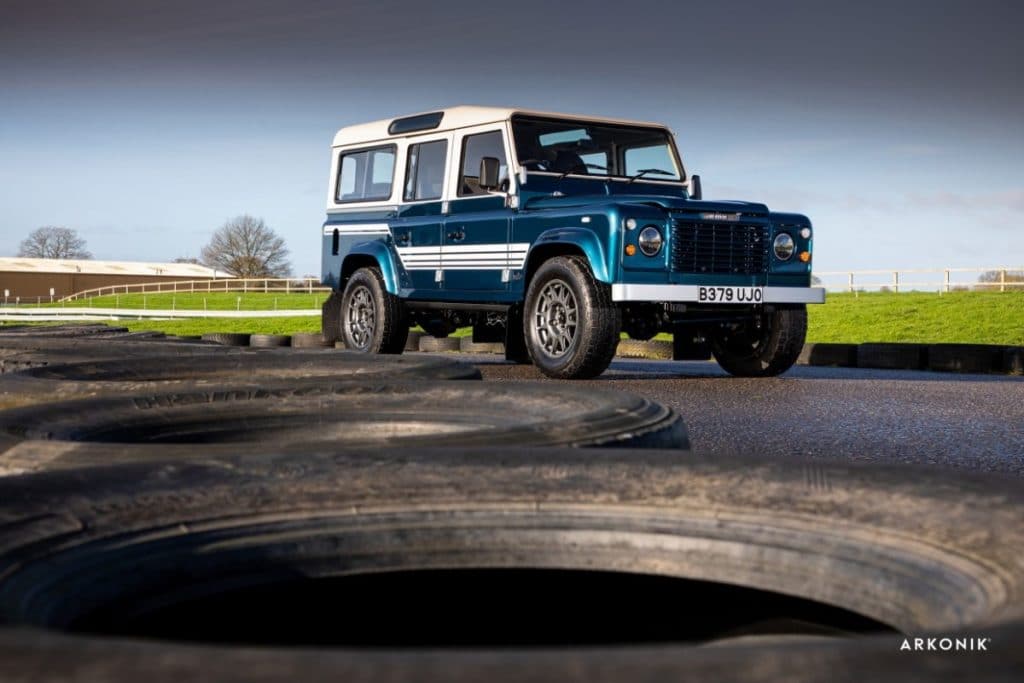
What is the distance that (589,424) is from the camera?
8.09ft

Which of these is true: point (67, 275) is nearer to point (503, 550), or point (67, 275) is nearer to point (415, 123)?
point (415, 123)

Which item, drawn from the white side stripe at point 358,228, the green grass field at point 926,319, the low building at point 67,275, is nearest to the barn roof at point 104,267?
the low building at point 67,275

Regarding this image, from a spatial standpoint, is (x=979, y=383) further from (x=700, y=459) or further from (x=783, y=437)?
(x=700, y=459)

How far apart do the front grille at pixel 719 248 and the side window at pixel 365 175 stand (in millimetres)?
3646

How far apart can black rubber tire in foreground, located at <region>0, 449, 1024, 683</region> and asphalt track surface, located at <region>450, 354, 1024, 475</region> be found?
297 millimetres

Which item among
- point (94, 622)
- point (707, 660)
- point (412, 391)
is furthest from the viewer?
point (412, 391)

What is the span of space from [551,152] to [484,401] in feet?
24.0

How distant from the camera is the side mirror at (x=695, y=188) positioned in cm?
1066

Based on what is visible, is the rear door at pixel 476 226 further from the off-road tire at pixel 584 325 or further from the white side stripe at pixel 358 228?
the white side stripe at pixel 358 228

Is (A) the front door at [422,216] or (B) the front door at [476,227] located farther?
(A) the front door at [422,216]

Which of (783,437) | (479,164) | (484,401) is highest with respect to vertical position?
(479,164)

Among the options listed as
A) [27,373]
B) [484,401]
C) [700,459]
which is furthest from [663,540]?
[27,373]

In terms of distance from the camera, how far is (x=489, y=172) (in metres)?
10.1

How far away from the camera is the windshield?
33.7 feet
